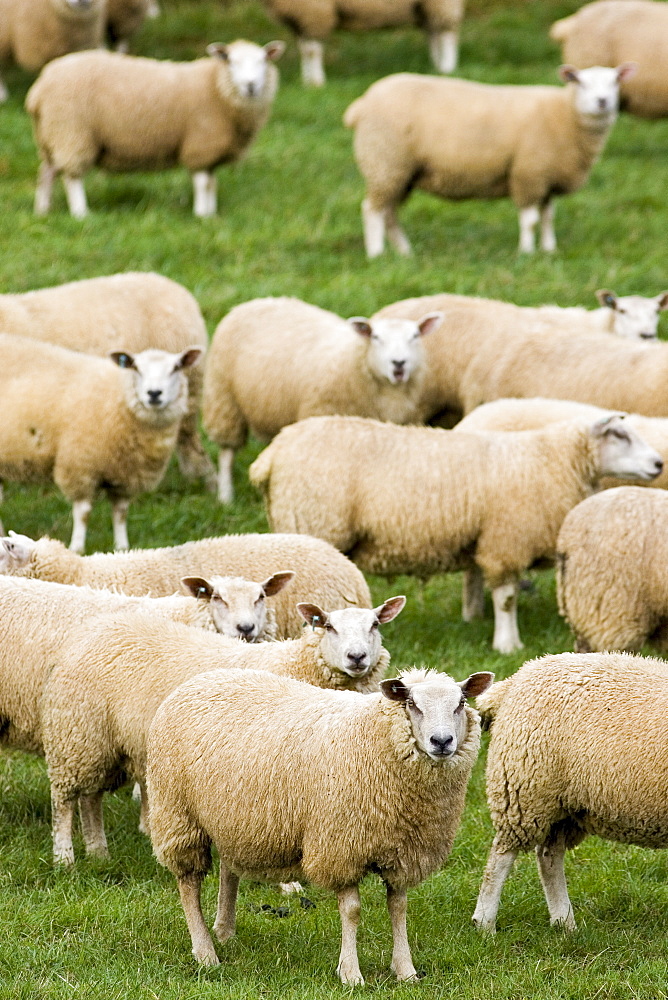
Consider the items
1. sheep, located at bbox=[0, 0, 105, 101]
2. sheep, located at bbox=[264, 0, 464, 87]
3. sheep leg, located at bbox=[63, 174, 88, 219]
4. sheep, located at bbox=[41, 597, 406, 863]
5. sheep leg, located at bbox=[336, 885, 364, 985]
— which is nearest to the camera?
sheep leg, located at bbox=[336, 885, 364, 985]

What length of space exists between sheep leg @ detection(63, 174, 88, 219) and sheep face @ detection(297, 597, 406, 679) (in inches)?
363

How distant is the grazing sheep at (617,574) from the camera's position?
7914mm

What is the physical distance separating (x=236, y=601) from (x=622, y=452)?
3.05 m

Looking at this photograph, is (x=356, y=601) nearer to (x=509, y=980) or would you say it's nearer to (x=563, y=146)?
(x=509, y=980)

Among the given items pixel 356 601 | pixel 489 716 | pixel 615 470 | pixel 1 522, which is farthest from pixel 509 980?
pixel 1 522

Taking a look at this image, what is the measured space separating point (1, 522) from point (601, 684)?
547cm

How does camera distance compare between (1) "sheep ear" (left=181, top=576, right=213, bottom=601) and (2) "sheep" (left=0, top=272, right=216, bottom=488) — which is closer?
(1) "sheep ear" (left=181, top=576, right=213, bottom=601)

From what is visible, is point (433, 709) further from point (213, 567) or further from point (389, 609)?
point (213, 567)

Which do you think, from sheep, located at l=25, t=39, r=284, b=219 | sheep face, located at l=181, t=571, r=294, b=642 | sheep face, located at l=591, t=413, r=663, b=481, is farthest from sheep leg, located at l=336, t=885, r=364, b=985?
sheep, located at l=25, t=39, r=284, b=219

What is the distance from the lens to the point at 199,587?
24.5 feet

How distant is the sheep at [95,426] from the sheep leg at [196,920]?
4386mm

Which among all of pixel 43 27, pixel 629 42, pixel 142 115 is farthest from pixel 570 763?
pixel 43 27

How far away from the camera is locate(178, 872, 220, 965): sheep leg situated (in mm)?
5875

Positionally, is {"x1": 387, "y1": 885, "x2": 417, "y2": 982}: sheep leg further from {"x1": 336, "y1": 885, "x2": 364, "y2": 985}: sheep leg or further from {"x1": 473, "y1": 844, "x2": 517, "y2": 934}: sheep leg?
{"x1": 473, "y1": 844, "x2": 517, "y2": 934}: sheep leg
